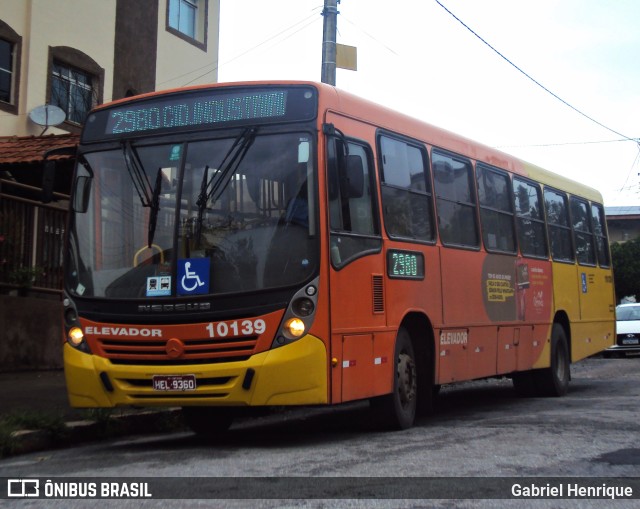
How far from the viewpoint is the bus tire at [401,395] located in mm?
9188

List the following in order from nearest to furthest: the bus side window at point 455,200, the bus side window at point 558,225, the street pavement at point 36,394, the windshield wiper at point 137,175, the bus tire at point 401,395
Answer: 1. the windshield wiper at point 137,175
2. the bus tire at point 401,395
3. the street pavement at point 36,394
4. the bus side window at point 455,200
5. the bus side window at point 558,225

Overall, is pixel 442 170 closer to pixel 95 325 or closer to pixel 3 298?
pixel 95 325

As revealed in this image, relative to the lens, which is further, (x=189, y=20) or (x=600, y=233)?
(x=189, y=20)

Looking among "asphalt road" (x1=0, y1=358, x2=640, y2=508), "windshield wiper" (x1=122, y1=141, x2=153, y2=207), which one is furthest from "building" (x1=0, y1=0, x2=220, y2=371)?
"asphalt road" (x1=0, y1=358, x2=640, y2=508)

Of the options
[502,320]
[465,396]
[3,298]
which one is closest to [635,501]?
[502,320]

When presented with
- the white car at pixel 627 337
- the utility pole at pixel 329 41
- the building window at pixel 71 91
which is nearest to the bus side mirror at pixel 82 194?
the utility pole at pixel 329 41

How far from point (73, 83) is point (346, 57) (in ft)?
20.3

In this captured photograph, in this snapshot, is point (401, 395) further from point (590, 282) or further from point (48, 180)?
point (590, 282)

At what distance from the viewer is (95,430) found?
376 inches

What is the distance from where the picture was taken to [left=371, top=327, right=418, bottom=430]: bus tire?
362 inches

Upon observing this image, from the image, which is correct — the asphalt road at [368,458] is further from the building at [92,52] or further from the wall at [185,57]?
the wall at [185,57]

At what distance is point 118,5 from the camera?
2005 cm

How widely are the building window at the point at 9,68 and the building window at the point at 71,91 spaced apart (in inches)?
38.5

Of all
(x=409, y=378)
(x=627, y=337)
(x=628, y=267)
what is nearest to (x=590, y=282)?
(x=409, y=378)
